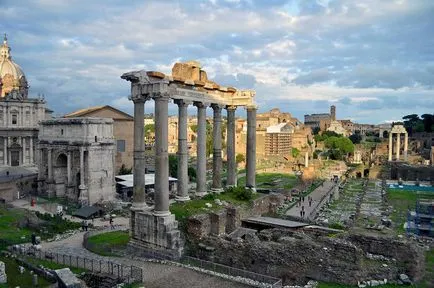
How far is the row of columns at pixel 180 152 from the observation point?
66.1 feet

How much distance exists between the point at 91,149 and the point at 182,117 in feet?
74.3

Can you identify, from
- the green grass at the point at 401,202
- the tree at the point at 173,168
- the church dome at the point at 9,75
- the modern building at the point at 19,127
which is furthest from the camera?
the church dome at the point at 9,75

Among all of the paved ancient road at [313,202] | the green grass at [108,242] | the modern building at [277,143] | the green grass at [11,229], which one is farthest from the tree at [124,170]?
the modern building at [277,143]

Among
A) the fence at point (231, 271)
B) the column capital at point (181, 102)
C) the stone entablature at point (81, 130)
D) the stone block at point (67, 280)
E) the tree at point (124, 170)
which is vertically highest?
the column capital at point (181, 102)

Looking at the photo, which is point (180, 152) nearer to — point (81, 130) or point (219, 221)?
point (219, 221)

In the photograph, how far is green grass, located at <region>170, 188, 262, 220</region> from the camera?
21.7 m

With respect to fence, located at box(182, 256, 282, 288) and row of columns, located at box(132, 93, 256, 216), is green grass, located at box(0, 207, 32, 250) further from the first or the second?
fence, located at box(182, 256, 282, 288)

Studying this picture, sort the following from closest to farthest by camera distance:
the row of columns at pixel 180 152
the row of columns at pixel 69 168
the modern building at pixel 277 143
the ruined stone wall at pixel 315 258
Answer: the ruined stone wall at pixel 315 258
the row of columns at pixel 180 152
the row of columns at pixel 69 168
the modern building at pixel 277 143

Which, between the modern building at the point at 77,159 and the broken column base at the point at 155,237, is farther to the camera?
the modern building at the point at 77,159

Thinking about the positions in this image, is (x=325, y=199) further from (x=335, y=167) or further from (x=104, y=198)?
(x=335, y=167)

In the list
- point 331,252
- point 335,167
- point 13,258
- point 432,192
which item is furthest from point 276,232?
point 335,167

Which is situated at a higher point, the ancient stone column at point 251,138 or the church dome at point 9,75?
the church dome at point 9,75

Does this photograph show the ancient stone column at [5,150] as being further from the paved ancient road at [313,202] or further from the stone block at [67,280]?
the stone block at [67,280]

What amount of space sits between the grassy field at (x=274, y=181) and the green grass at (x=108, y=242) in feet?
98.9
